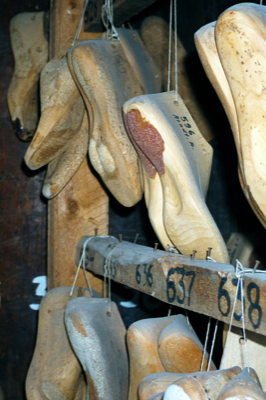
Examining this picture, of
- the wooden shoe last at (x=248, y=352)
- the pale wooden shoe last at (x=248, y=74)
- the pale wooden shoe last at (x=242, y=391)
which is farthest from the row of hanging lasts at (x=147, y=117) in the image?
the pale wooden shoe last at (x=242, y=391)

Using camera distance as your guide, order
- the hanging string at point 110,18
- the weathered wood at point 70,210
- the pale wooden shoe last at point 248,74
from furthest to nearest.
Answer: the weathered wood at point 70,210, the hanging string at point 110,18, the pale wooden shoe last at point 248,74

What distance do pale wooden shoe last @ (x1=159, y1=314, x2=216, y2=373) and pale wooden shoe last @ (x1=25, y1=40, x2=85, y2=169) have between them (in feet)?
1.79

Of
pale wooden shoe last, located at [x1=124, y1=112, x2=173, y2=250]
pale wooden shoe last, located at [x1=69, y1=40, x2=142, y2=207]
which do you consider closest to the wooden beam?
pale wooden shoe last, located at [x1=69, y1=40, x2=142, y2=207]

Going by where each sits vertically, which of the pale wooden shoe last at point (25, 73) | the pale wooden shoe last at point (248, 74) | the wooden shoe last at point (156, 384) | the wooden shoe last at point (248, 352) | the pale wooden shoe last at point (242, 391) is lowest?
the wooden shoe last at point (156, 384)

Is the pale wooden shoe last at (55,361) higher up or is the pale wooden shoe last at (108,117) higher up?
the pale wooden shoe last at (108,117)

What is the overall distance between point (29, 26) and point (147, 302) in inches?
32.4

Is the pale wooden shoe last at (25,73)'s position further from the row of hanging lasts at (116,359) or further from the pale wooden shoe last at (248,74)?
the pale wooden shoe last at (248,74)

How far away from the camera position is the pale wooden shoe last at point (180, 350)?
2.27 ft

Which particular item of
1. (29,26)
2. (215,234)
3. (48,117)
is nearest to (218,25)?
(215,234)

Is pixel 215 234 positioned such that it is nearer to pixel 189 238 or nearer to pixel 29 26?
pixel 189 238

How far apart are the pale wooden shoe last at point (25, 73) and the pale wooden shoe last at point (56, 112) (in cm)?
19

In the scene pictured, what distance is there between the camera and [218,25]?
600 millimetres

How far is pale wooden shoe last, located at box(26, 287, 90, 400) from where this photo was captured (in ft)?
3.17

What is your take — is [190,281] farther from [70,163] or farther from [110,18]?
[110,18]
